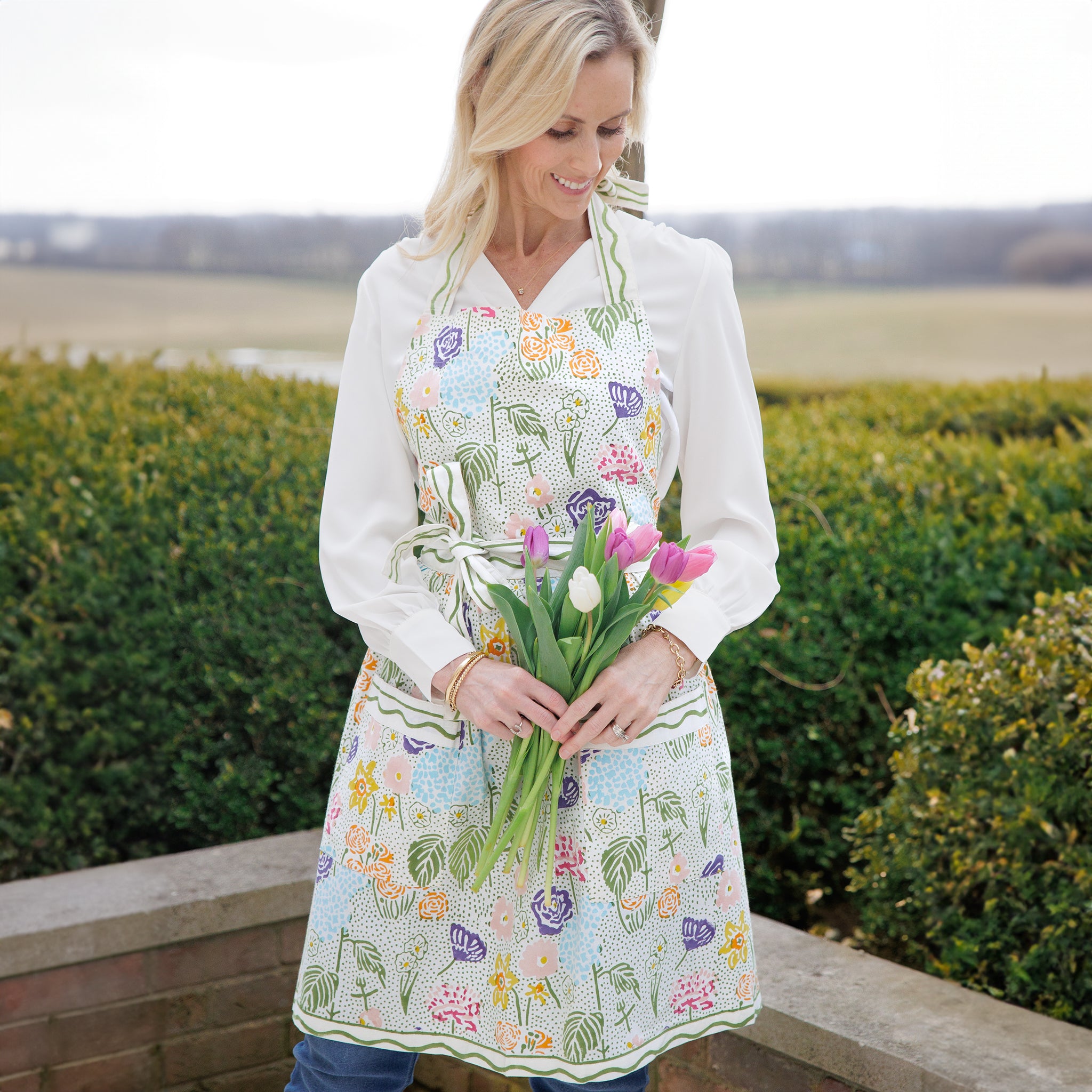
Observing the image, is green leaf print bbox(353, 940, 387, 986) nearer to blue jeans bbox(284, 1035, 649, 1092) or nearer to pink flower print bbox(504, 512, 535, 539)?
blue jeans bbox(284, 1035, 649, 1092)

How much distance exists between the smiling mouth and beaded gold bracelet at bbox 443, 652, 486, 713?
0.66 metres

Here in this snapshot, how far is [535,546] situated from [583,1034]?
0.66m

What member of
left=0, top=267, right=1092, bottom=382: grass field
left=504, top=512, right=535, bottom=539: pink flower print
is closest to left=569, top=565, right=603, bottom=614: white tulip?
left=504, top=512, right=535, bottom=539: pink flower print

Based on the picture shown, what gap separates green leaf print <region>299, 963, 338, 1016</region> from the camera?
1.66m

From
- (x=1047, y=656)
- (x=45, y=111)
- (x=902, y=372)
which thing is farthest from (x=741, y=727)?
(x=902, y=372)

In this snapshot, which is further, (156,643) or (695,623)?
(156,643)

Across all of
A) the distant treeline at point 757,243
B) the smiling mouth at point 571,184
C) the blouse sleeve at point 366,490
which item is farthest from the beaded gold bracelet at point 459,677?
the distant treeline at point 757,243

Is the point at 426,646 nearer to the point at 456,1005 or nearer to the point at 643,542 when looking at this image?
the point at 643,542

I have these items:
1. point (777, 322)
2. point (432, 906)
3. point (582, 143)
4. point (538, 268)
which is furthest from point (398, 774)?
point (777, 322)

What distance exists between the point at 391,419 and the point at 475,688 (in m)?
0.45

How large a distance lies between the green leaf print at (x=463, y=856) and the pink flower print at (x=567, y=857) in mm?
107

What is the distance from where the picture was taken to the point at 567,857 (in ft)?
5.20

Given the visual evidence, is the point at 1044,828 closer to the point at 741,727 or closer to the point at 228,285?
the point at 741,727

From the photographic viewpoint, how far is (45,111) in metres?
4.64
